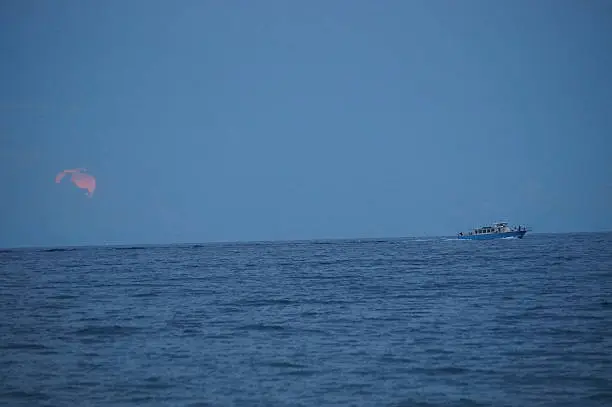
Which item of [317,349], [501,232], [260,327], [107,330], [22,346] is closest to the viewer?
[317,349]

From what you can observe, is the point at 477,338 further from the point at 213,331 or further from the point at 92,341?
the point at 92,341

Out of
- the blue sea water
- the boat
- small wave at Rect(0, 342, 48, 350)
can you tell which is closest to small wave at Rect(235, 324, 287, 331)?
the blue sea water

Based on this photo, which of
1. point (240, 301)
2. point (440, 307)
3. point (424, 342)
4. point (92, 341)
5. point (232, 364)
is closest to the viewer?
point (232, 364)

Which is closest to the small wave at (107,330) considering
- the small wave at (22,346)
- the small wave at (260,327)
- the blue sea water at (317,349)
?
the blue sea water at (317,349)

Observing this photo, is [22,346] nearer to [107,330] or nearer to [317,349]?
[107,330]

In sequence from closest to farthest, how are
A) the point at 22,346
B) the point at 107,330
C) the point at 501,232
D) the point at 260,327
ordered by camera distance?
the point at 22,346
the point at 260,327
the point at 107,330
the point at 501,232

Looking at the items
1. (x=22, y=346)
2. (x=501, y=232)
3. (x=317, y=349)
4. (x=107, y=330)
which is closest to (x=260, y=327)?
(x=317, y=349)

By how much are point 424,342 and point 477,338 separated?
7.49ft

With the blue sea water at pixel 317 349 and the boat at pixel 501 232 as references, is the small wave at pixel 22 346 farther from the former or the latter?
the boat at pixel 501 232

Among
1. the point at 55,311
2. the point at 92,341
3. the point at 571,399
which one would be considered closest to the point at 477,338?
the point at 571,399

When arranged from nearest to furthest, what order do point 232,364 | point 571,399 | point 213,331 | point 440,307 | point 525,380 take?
point 571,399, point 525,380, point 232,364, point 213,331, point 440,307

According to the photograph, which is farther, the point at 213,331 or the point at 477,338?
the point at 213,331

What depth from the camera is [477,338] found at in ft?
82.3

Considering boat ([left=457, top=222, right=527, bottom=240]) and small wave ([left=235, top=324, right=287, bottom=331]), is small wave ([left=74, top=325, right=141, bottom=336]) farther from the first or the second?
boat ([left=457, top=222, right=527, bottom=240])
